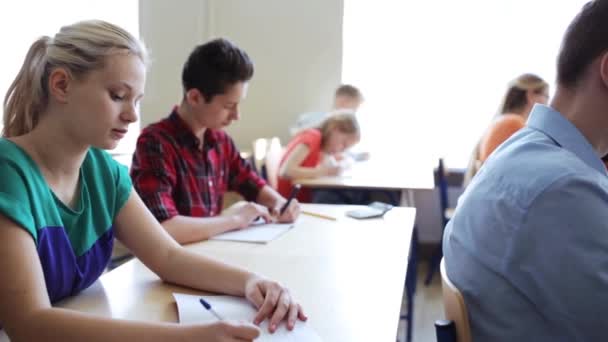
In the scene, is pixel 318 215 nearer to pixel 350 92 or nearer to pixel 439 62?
pixel 350 92

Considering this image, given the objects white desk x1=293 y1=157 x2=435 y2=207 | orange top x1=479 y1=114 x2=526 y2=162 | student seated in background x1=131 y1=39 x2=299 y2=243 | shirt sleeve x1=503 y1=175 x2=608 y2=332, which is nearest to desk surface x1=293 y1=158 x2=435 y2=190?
white desk x1=293 y1=157 x2=435 y2=207

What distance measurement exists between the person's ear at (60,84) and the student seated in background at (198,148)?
0.68 meters

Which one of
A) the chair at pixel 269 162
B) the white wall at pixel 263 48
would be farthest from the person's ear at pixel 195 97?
the white wall at pixel 263 48

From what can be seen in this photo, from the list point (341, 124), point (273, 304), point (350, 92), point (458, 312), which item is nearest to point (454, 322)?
point (458, 312)

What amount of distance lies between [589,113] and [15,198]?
996mm

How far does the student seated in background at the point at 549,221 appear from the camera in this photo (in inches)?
33.3

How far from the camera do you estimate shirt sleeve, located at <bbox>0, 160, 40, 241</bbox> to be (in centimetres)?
96

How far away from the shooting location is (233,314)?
1109mm

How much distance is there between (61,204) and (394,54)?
3.39 metres

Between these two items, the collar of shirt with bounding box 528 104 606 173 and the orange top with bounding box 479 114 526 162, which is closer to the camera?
the collar of shirt with bounding box 528 104 606 173

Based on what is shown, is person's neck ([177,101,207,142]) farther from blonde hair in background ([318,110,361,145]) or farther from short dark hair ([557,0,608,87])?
blonde hair in background ([318,110,361,145])

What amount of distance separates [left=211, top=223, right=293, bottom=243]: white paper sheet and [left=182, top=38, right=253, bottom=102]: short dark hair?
0.45m

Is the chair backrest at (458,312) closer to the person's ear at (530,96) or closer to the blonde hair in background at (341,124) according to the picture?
the blonde hair in background at (341,124)

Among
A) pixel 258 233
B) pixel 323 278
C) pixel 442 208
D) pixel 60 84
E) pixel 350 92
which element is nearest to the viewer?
pixel 60 84
